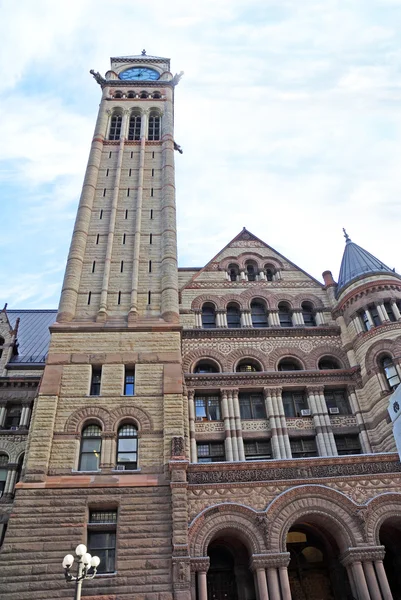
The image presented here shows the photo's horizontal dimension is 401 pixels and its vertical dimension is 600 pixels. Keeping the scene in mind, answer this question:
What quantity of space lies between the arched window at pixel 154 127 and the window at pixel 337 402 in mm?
23133

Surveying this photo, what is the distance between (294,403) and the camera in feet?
82.6

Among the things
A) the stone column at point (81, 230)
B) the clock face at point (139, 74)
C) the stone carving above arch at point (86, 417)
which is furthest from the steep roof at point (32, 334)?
the clock face at point (139, 74)

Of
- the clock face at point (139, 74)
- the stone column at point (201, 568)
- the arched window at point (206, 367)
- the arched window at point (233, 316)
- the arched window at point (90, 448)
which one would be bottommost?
the stone column at point (201, 568)

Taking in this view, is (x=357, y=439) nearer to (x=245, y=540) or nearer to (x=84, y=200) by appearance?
(x=245, y=540)

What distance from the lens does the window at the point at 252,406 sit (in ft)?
80.4

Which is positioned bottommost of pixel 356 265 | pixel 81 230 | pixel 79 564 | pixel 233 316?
pixel 79 564

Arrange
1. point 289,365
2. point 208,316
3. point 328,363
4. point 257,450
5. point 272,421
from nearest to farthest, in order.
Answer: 1. point 257,450
2. point 272,421
3. point 289,365
4. point 328,363
5. point 208,316

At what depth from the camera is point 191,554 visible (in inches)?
683

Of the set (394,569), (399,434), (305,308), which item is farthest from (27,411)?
(399,434)

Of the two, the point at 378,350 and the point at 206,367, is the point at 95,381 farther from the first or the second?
the point at 378,350

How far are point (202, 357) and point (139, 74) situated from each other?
31.7m

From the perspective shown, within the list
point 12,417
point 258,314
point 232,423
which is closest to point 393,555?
point 232,423

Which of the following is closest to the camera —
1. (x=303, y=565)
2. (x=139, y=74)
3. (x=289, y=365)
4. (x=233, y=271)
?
(x=303, y=565)

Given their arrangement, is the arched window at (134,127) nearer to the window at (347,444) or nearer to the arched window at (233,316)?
the arched window at (233,316)
